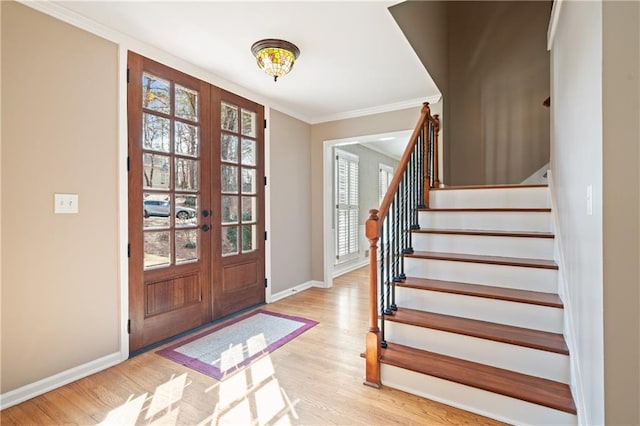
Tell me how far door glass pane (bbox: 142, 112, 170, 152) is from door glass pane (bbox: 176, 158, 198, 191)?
18 centimetres

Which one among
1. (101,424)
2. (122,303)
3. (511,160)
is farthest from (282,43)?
(511,160)

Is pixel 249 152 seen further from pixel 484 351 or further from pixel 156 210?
pixel 484 351

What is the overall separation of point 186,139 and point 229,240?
1106 mm

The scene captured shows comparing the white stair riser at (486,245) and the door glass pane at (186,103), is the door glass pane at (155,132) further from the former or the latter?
the white stair riser at (486,245)

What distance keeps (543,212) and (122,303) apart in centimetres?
335

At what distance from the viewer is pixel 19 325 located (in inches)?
72.4

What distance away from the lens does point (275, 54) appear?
97.3 inches

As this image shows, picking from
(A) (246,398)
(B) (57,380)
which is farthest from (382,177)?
(B) (57,380)

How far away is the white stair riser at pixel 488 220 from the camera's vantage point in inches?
98.5

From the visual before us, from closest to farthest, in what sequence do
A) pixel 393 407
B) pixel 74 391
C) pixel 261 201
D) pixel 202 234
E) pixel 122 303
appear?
pixel 393 407 < pixel 74 391 < pixel 122 303 < pixel 202 234 < pixel 261 201

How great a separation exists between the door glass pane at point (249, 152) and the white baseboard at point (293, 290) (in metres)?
1.66

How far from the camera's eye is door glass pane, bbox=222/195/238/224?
3.23 meters

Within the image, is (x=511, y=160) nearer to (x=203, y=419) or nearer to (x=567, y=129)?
(x=567, y=129)

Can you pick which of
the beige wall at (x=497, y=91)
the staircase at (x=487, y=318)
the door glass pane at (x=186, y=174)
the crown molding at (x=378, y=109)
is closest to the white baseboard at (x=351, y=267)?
the beige wall at (x=497, y=91)
